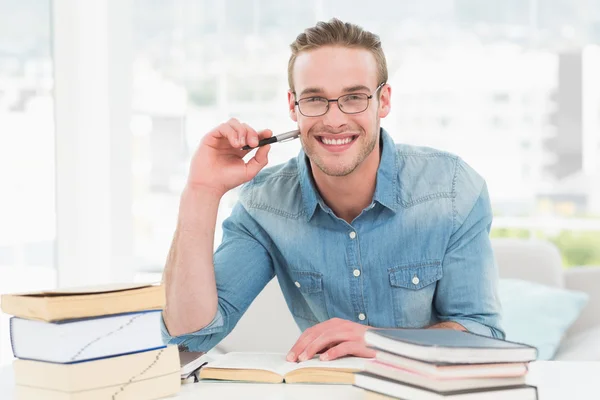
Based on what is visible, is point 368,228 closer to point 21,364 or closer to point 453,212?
point 453,212

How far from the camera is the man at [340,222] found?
1.72 meters

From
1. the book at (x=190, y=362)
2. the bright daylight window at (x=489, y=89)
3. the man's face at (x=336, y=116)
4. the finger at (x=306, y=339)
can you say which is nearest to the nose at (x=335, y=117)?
the man's face at (x=336, y=116)

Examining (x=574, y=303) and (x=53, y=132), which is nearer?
(x=574, y=303)

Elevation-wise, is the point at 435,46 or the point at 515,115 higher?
the point at 435,46

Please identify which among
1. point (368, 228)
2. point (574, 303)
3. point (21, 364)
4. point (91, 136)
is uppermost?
point (91, 136)

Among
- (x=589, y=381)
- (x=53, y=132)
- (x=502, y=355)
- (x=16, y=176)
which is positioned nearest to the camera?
(x=502, y=355)

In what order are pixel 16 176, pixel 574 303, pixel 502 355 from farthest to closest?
pixel 16 176 < pixel 574 303 < pixel 502 355

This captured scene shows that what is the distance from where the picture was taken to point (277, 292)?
2494 millimetres

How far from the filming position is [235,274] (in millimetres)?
1851

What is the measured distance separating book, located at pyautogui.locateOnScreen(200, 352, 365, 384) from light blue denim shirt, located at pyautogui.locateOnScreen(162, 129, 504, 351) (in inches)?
16.1

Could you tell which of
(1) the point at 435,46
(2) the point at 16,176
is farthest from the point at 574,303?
(1) the point at 435,46

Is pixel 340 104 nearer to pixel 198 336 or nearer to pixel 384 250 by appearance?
pixel 384 250

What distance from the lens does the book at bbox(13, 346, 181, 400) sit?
1.08 metres

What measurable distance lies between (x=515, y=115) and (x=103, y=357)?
399 centimetres
